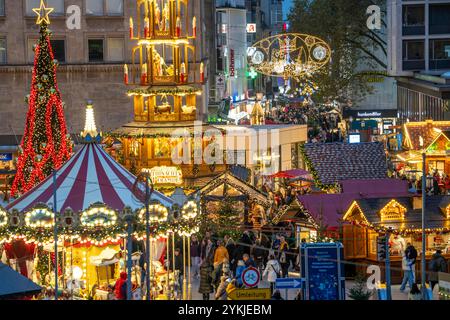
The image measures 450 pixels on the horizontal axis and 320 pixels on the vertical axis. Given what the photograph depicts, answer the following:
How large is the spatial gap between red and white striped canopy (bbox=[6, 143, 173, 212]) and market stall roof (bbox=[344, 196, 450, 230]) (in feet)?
16.2

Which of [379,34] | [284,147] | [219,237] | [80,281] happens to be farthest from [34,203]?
[379,34]

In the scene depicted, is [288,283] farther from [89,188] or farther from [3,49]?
[3,49]

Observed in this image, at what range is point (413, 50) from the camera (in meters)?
85.2

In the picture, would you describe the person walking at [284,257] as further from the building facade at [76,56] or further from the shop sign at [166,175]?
the building facade at [76,56]

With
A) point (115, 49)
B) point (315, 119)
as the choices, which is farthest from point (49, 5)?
point (315, 119)

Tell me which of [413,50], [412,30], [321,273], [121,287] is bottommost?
[121,287]

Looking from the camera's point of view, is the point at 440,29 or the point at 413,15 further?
Result: the point at 413,15

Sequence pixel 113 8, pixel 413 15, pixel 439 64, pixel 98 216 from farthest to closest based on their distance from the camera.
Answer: pixel 439 64
pixel 413 15
pixel 113 8
pixel 98 216

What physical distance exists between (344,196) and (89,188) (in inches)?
329

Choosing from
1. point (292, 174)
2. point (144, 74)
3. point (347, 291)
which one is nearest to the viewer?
point (347, 291)

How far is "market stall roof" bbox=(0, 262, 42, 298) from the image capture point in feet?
74.2

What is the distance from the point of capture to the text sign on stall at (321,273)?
28109 millimetres
